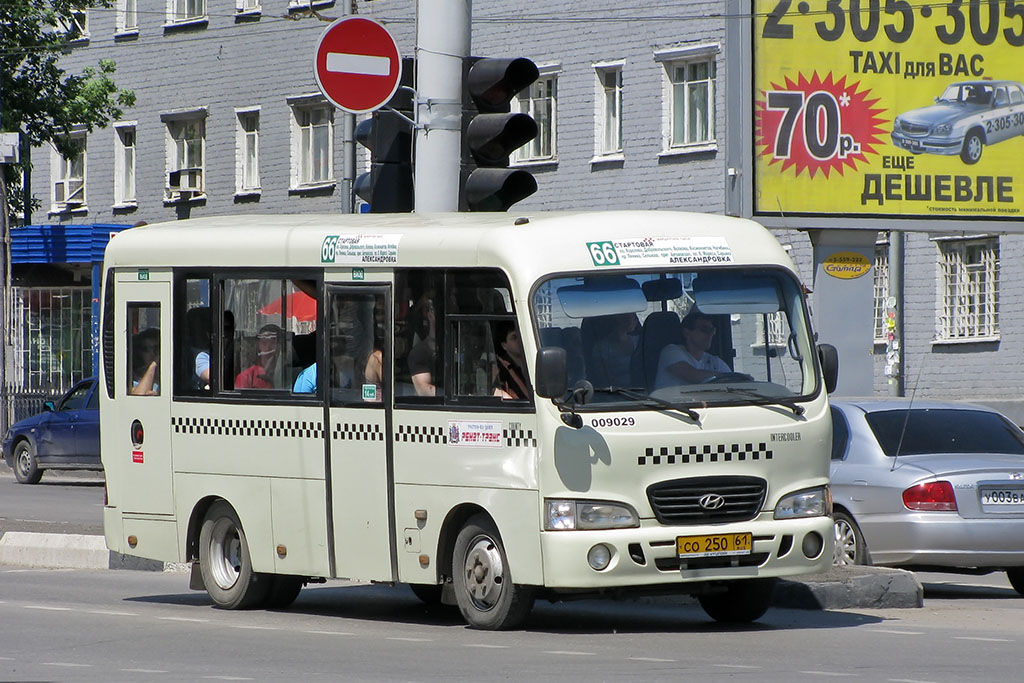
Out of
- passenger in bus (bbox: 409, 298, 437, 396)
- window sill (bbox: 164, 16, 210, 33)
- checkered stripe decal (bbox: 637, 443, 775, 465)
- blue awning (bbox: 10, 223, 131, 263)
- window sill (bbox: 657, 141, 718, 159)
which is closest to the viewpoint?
checkered stripe decal (bbox: 637, 443, 775, 465)

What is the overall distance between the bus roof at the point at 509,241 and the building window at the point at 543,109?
26.6 meters

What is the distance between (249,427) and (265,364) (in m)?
0.42

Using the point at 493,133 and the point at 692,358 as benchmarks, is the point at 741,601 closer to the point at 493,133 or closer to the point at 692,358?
the point at 692,358

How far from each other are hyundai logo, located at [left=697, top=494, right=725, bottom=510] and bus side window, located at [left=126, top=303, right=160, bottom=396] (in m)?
4.32

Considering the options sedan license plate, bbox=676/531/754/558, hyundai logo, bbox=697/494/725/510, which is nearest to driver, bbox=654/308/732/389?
hyundai logo, bbox=697/494/725/510

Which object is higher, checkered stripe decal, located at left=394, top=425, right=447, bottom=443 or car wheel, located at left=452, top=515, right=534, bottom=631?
checkered stripe decal, located at left=394, top=425, right=447, bottom=443

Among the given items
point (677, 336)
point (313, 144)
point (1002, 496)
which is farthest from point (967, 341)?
point (677, 336)

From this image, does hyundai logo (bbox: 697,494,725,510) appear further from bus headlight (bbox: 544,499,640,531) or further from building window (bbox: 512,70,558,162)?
building window (bbox: 512,70,558,162)

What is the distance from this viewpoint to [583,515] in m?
12.1

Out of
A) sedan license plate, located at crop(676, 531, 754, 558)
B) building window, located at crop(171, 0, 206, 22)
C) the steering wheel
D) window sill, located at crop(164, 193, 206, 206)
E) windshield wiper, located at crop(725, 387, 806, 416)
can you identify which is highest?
building window, located at crop(171, 0, 206, 22)

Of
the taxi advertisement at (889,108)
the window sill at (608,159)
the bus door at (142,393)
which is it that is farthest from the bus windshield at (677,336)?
the window sill at (608,159)

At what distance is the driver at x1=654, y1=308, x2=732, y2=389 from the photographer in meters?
12.5

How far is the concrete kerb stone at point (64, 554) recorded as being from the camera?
18.3 m

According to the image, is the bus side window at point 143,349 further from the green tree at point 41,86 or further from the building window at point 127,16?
the building window at point 127,16
